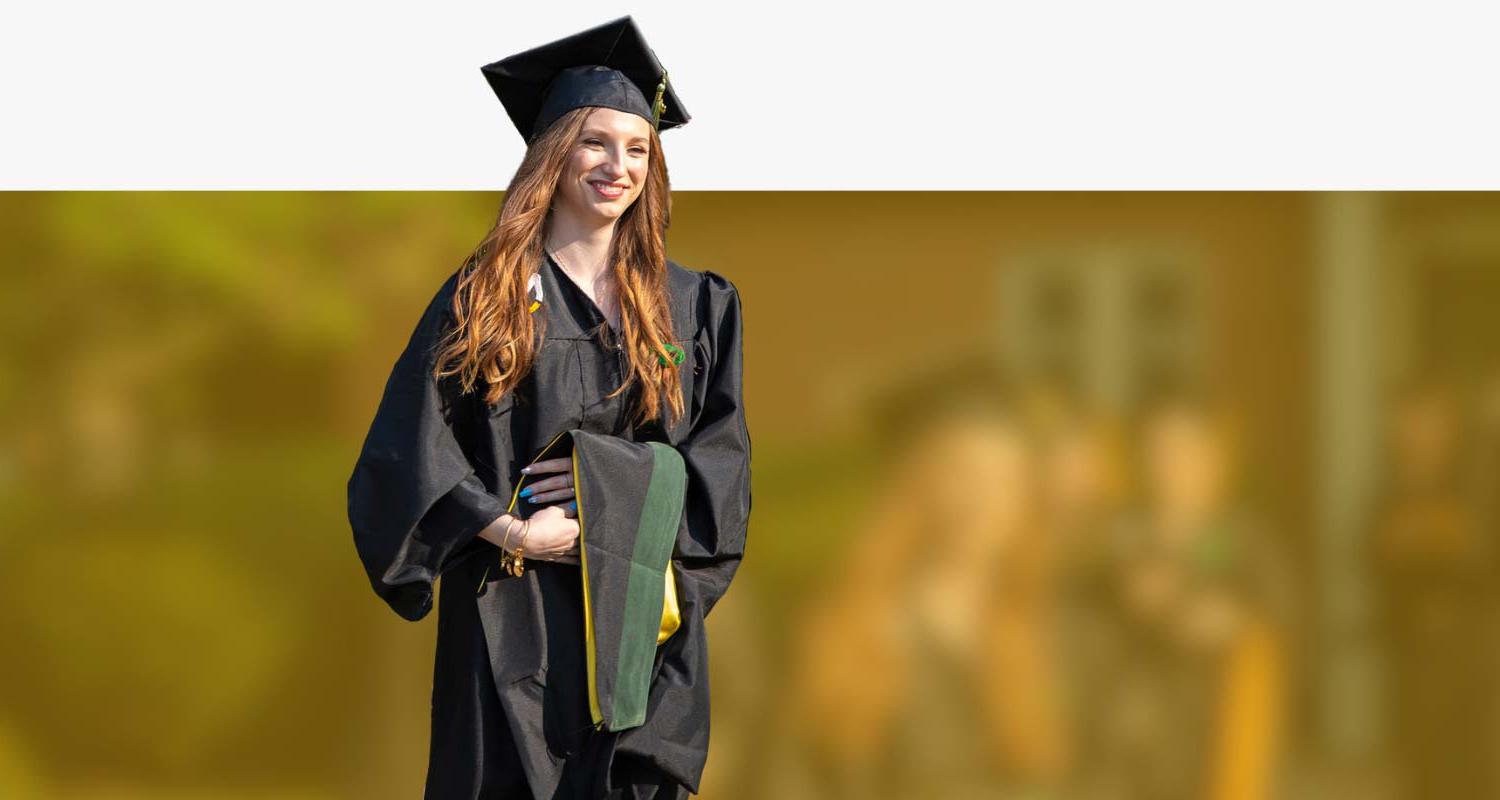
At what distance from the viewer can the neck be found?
3.62 meters

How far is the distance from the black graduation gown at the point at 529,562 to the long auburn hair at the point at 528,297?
0.12ft

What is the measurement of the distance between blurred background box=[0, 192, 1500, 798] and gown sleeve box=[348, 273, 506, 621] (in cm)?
101

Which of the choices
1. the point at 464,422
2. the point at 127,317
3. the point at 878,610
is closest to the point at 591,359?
the point at 464,422

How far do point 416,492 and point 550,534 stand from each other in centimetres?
24

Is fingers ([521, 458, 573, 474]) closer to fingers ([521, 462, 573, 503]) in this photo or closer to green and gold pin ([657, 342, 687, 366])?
fingers ([521, 462, 573, 503])

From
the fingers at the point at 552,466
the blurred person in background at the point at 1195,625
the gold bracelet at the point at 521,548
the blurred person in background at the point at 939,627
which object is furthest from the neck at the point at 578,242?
the blurred person in background at the point at 1195,625

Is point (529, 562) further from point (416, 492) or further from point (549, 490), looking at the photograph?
point (416, 492)

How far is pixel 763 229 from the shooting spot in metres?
4.49
